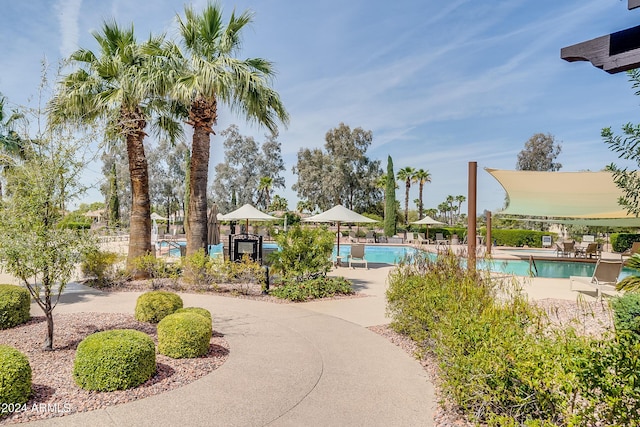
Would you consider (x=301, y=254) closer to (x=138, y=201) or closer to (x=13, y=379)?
(x=138, y=201)

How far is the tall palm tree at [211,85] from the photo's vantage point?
7699 mm

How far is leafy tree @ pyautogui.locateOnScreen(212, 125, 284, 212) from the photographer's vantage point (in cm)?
3644

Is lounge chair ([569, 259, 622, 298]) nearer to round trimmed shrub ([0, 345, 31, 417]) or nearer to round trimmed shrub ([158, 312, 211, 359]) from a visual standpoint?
round trimmed shrub ([158, 312, 211, 359])

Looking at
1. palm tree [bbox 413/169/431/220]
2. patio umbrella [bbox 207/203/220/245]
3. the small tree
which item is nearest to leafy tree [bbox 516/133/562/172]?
palm tree [bbox 413/169/431/220]

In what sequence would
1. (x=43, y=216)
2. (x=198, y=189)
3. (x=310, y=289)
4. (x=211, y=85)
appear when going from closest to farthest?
(x=43, y=216), (x=310, y=289), (x=211, y=85), (x=198, y=189)

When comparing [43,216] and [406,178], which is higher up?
[406,178]

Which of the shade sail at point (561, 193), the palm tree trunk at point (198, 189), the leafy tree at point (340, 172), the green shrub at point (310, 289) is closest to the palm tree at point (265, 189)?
the leafy tree at point (340, 172)

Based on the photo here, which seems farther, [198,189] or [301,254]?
[198,189]

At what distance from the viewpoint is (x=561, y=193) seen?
585 inches

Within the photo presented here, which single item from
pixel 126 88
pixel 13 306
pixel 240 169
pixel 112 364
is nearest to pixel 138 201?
pixel 126 88

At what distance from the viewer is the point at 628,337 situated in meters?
1.99

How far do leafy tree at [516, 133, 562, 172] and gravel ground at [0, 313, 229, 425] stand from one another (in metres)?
45.0

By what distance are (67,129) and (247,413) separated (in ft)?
12.2

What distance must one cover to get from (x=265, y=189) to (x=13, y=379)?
35180mm
